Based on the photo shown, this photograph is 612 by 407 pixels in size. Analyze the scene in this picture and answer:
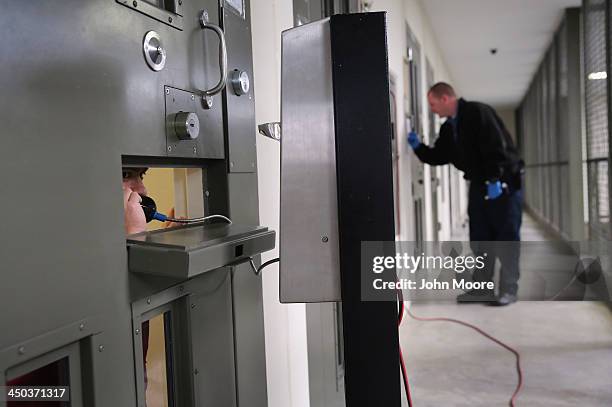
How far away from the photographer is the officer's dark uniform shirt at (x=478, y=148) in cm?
362

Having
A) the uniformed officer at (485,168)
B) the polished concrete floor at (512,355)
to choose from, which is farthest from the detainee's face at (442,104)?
the polished concrete floor at (512,355)

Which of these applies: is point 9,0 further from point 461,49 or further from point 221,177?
point 461,49

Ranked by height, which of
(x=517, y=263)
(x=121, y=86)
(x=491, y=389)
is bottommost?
(x=491, y=389)

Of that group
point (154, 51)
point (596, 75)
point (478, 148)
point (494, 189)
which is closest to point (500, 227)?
point (494, 189)

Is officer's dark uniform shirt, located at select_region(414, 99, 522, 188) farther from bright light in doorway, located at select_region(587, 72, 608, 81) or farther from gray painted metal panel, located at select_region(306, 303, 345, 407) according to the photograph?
gray painted metal panel, located at select_region(306, 303, 345, 407)

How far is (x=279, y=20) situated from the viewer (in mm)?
1588

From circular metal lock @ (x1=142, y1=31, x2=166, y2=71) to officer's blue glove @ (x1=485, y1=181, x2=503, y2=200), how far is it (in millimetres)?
3158

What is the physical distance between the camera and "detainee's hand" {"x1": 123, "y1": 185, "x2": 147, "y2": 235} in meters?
1.05

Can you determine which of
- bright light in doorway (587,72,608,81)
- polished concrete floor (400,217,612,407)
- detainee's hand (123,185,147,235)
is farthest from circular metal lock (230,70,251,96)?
bright light in doorway (587,72,608,81)

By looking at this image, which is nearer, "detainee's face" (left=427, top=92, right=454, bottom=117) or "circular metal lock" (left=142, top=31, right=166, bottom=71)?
"circular metal lock" (left=142, top=31, right=166, bottom=71)

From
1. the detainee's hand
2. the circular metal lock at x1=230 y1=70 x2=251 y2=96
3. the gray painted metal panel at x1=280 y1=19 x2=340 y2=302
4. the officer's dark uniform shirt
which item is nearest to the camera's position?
the gray painted metal panel at x1=280 y1=19 x2=340 y2=302

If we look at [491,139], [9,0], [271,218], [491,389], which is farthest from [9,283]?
[491,139]

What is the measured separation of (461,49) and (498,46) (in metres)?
0.51

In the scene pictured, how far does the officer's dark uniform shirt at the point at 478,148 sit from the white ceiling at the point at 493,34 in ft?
5.76
